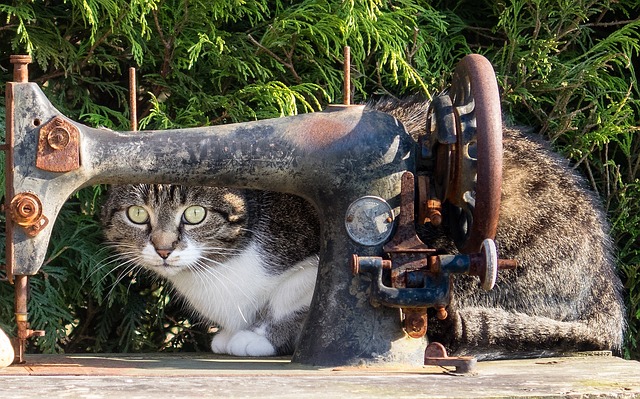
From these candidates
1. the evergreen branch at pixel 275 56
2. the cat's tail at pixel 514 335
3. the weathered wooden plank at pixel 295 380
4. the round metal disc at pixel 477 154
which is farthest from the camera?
the evergreen branch at pixel 275 56

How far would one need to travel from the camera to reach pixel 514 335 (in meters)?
2.29

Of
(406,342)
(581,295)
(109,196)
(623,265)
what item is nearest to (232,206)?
(109,196)

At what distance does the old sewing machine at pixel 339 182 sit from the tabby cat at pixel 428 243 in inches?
10.7

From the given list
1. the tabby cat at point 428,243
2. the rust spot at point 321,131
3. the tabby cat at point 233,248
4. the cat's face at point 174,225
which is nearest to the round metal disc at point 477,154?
the rust spot at point 321,131

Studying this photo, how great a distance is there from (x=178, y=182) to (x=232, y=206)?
0.57 m

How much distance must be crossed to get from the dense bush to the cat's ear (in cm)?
24

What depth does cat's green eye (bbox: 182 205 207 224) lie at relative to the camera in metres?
2.57

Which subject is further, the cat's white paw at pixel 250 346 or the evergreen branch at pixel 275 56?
the evergreen branch at pixel 275 56

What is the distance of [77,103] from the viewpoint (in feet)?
9.40

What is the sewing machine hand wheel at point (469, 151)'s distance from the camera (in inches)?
72.5

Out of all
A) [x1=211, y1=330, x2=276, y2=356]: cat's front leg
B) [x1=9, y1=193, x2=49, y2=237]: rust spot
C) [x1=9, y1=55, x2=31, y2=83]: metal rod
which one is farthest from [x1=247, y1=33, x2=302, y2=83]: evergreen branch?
[x1=9, y1=193, x2=49, y2=237]: rust spot

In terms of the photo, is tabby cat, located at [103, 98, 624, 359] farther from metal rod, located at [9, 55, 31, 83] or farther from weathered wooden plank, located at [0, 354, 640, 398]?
metal rod, located at [9, 55, 31, 83]

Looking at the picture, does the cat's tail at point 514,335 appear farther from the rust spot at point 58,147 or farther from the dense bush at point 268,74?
the rust spot at point 58,147

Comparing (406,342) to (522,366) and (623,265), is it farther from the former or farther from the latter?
(623,265)
